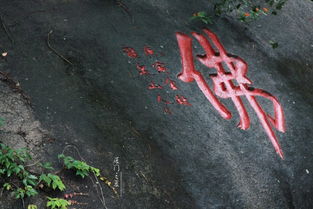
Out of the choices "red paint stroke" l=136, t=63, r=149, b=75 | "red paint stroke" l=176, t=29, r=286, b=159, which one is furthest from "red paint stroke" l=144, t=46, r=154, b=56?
"red paint stroke" l=176, t=29, r=286, b=159

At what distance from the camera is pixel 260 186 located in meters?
5.57

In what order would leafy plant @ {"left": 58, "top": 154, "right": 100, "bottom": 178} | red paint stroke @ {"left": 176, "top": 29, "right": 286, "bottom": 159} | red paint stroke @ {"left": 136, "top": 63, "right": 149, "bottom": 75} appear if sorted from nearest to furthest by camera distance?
leafy plant @ {"left": 58, "top": 154, "right": 100, "bottom": 178}, red paint stroke @ {"left": 136, "top": 63, "right": 149, "bottom": 75}, red paint stroke @ {"left": 176, "top": 29, "right": 286, "bottom": 159}

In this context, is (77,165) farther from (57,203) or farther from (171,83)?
(171,83)

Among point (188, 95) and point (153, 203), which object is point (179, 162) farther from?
point (188, 95)

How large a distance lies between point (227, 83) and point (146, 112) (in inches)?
69.6

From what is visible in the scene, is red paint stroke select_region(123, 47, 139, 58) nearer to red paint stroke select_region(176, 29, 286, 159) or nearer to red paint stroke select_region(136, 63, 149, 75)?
red paint stroke select_region(136, 63, 149, 75)

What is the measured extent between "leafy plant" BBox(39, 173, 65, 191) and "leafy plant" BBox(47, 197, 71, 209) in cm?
12

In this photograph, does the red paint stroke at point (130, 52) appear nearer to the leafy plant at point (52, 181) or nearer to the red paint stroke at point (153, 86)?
the red paint stroke at point (153, 86)

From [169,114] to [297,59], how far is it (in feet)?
12.5

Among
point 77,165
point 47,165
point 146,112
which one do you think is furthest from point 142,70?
point 47,165

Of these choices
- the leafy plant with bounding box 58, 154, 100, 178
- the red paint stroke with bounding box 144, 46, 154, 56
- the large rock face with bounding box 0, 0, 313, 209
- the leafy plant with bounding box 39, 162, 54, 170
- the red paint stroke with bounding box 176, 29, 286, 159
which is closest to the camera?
the leafy plant with bounding box 39, 162, 54, 170

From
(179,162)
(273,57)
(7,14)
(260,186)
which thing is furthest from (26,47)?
(273,57)

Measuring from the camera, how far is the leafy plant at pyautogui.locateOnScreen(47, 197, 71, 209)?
3.78m

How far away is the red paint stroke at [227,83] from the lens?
634cm
